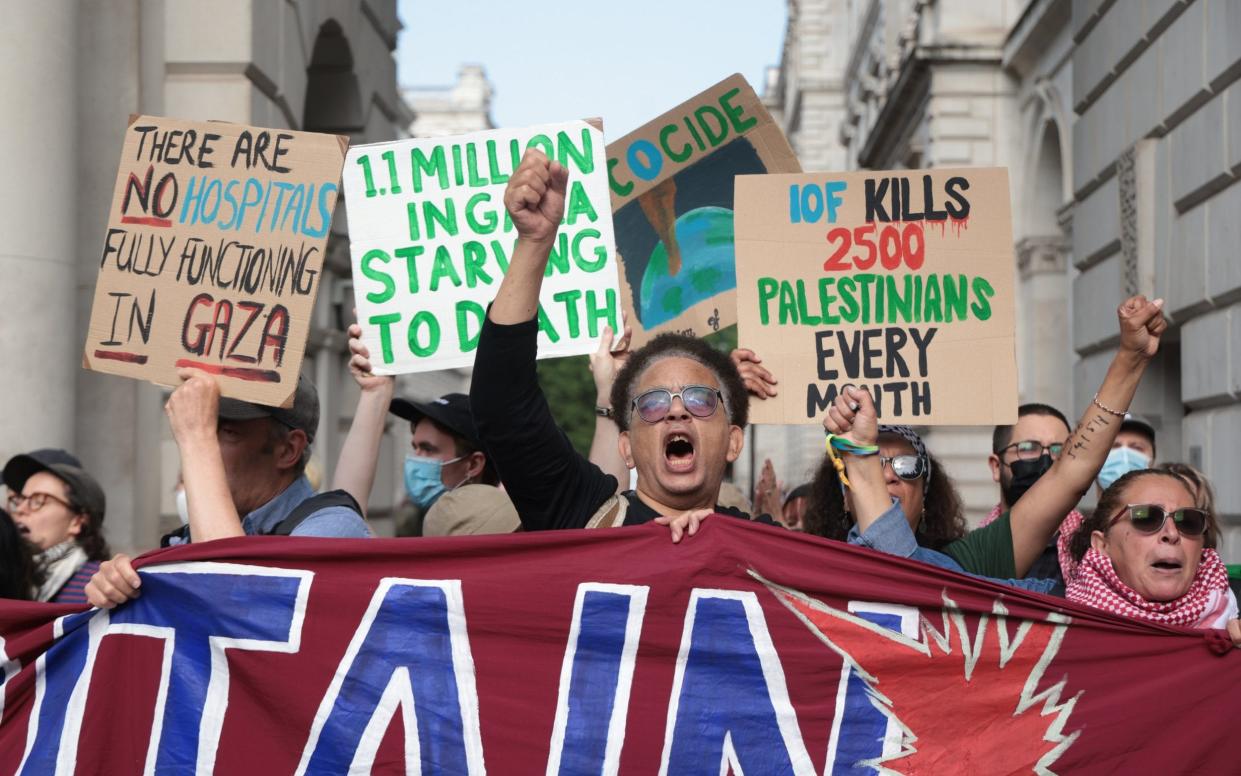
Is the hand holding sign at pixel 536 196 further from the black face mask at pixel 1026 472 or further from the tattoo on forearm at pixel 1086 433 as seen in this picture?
the black face mask at pixel 1026 472

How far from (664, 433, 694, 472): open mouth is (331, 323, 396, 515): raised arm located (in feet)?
4.12

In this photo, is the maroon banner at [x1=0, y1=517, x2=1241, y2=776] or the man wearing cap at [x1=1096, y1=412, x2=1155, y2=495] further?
the man wearing cap at [x1=1096, y1=412, x2=1155, y2=495]

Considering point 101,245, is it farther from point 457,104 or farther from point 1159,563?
point 457,104

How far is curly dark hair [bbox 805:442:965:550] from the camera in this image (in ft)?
14.8

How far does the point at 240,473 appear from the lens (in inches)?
148

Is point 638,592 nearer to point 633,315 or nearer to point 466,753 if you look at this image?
Result: point 466,753

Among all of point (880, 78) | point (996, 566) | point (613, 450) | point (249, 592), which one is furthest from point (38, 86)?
point (880, 78)

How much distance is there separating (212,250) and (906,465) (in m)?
1.90

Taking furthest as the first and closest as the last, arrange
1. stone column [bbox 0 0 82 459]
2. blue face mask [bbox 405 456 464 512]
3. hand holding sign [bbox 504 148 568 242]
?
stone column [bbox 0 0 82 459] → blue face mask [bbox 405 456 464 512] → hand holding sign [bbox 504 148 568 242]

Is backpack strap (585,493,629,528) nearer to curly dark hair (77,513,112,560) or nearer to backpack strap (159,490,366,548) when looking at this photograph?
backpack strap (159,490,366,548)

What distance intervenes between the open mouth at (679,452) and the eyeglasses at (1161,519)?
1.10 meters

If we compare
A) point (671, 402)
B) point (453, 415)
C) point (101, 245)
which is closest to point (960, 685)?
point (671, 402)

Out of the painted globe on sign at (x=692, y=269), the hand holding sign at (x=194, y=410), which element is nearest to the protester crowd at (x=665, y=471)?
the hand holding sign at (x=194, y=410)

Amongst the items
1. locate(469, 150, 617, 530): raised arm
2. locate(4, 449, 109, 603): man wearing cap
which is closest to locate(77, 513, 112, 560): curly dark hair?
locate(4, 449, 109, 603): man wearing cap
